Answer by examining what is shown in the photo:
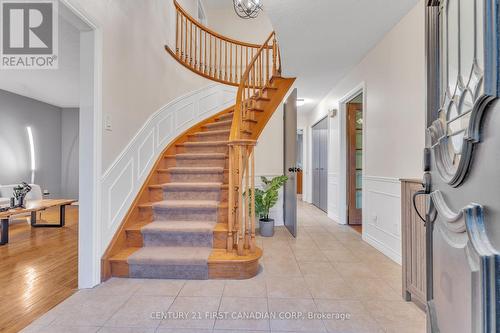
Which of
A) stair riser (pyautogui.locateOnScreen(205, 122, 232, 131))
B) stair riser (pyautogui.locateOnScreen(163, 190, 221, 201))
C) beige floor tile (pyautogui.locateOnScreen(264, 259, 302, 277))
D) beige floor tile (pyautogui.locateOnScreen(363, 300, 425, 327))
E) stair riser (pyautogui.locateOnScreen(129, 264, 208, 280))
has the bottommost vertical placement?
beige floor tile (pyautogui.locateOnScreen(363, 300, 425, 327))

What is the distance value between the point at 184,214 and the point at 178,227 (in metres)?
0.27

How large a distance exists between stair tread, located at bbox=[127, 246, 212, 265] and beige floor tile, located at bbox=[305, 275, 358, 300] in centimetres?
91

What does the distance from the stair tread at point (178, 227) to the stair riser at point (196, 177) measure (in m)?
0.76

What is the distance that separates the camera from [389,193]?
294cm

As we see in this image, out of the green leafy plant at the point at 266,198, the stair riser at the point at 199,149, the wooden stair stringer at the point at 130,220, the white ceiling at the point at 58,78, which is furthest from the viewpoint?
the stair riser at the point at 199,149

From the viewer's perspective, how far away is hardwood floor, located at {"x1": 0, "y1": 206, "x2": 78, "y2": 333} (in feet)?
5.82

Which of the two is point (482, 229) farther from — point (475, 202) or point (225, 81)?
point (225, 81)

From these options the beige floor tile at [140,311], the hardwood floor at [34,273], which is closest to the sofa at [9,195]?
the hardwood floor at [34,273]

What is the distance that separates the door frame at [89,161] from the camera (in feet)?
6.88

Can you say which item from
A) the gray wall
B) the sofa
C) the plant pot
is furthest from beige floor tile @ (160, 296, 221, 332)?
the gray wall

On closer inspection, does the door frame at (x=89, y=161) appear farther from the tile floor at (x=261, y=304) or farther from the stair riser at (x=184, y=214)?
the stair riser at (x=184, y=214)

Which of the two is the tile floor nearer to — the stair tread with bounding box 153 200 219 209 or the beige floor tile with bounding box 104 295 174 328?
the beige floor tile with bounding box 104 295 174 328

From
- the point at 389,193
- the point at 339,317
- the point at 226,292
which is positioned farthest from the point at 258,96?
the point at 339,317

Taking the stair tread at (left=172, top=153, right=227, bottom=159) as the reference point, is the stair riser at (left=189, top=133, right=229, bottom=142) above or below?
above
